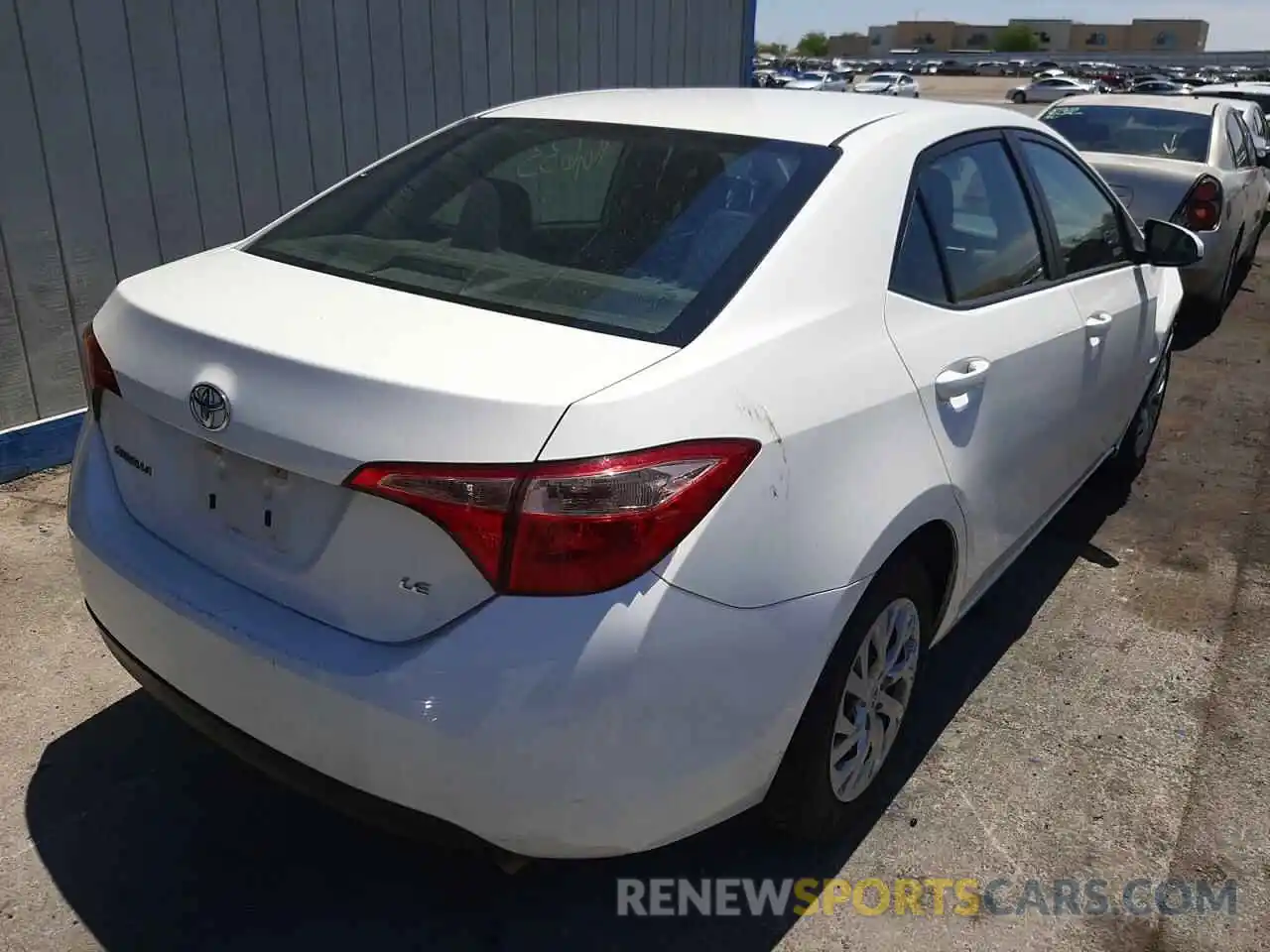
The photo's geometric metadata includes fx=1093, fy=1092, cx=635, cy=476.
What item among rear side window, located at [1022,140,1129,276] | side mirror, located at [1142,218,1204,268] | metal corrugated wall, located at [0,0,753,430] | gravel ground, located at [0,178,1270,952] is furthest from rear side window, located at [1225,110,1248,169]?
gravel ground, located at [0,178,1270,952]

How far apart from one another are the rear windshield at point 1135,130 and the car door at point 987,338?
559cm

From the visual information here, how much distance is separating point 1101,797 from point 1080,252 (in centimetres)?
178

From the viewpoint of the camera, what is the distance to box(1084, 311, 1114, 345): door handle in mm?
3447

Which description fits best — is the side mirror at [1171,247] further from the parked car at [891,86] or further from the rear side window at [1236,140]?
the parked car at [891,86]

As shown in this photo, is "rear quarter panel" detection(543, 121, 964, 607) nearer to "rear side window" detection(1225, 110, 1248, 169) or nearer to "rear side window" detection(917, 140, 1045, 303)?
"rear side window" detection(917, 140, 1045, 303)

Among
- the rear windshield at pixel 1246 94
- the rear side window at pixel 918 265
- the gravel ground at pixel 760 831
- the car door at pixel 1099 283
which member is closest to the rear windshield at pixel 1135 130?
the car door at pixel 1099 283

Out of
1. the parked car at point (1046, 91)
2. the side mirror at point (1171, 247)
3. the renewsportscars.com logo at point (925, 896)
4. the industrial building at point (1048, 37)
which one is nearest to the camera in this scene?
the renewsportscars.com logo at point (925, 896)

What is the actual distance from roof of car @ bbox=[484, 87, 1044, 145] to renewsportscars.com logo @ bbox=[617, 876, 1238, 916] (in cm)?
177

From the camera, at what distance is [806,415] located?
2117 millimetres

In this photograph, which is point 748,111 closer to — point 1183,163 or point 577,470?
point 577,470

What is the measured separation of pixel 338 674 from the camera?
190 cm

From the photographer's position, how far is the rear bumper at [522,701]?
180 centimetres

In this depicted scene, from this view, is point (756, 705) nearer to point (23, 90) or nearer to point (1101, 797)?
point (1101, 797)

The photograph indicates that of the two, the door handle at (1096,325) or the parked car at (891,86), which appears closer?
the door handle at (1096,325)
